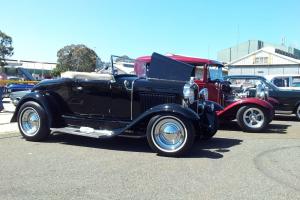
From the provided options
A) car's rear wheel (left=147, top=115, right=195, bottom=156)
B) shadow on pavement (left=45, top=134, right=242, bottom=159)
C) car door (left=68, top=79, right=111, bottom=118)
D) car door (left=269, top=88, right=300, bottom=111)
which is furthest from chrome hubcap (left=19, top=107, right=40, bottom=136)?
car door (left=269, top=88, right=300, bottom=111)

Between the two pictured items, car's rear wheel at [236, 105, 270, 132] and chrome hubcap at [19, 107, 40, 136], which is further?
car's rear wheel at [236, 105, 270, 132]

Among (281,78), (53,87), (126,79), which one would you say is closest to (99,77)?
(126,79)

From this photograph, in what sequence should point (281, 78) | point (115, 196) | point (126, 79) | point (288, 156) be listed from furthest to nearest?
point (281, 78)
point (126, 79)
point (288, 156)
point (115, 196)

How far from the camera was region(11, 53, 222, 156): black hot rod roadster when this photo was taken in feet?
22.1

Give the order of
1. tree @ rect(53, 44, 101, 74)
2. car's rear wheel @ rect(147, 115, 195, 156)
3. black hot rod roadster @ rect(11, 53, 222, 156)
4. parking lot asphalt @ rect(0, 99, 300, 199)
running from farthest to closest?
tree @ rect(53, 44, 101, 74)
black hot rod roadster @ rect(11, 53, 222, 156)
car's rear wheel @ rect(147, 115, 195, 156)
parking lot asphalt @ rect(0, 99, 300, 199)

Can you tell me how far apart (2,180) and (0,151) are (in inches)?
76.2

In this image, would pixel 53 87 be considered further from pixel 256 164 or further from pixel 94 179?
pixel 256 164

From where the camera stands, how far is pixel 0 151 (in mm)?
6879

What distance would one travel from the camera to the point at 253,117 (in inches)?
387

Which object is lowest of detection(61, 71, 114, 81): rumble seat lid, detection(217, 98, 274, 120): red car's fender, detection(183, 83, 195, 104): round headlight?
detection(217, 98, 274, 120): red car's fender

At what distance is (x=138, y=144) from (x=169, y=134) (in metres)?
1.22

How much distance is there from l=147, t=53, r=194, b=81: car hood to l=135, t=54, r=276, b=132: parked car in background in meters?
0.06

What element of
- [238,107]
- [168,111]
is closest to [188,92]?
[168,111]

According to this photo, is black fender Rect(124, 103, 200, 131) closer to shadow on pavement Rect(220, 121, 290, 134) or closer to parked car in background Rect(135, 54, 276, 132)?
parked car in background Rect(135, 54, 276, 132)
